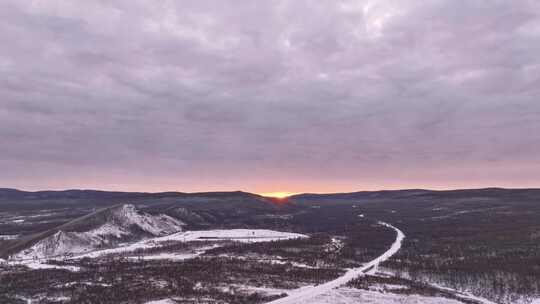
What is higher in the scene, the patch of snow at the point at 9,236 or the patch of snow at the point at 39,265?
the patch of snow at the point at 9,236

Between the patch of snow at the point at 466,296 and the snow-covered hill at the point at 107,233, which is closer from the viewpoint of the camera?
the patch of snow at the point at 466,296

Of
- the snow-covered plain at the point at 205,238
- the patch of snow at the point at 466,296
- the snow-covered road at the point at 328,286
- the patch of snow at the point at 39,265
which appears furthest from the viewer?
the snow-covered plain at the point at 205,238

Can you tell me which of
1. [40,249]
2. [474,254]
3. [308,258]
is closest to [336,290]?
[308,258]

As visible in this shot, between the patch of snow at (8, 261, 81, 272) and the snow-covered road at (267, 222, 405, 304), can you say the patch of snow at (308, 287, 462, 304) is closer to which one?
the snow-covered road at (267, 222, 405, 304)

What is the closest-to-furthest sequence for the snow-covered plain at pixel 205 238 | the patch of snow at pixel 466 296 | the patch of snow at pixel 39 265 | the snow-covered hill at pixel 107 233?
the patch of snow at pixel 466 296, the patch of snow at pixel 39 265, the snow-covered hill at pixel 107 233, the snow-covered plain at pixel 205 238

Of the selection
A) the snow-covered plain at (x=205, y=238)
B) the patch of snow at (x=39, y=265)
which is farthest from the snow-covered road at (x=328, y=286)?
the snow-covered plain at (x=205, y=238)

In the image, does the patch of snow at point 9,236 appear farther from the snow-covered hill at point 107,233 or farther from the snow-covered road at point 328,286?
the snow-covered road at point 328,286

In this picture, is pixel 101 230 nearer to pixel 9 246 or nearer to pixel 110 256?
pixel 9 246

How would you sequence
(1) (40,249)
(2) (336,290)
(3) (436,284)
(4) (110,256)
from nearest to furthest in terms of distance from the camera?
(2) (336,290)
(3) (436,284)
(4) (110,256)
(1) (40,249)
